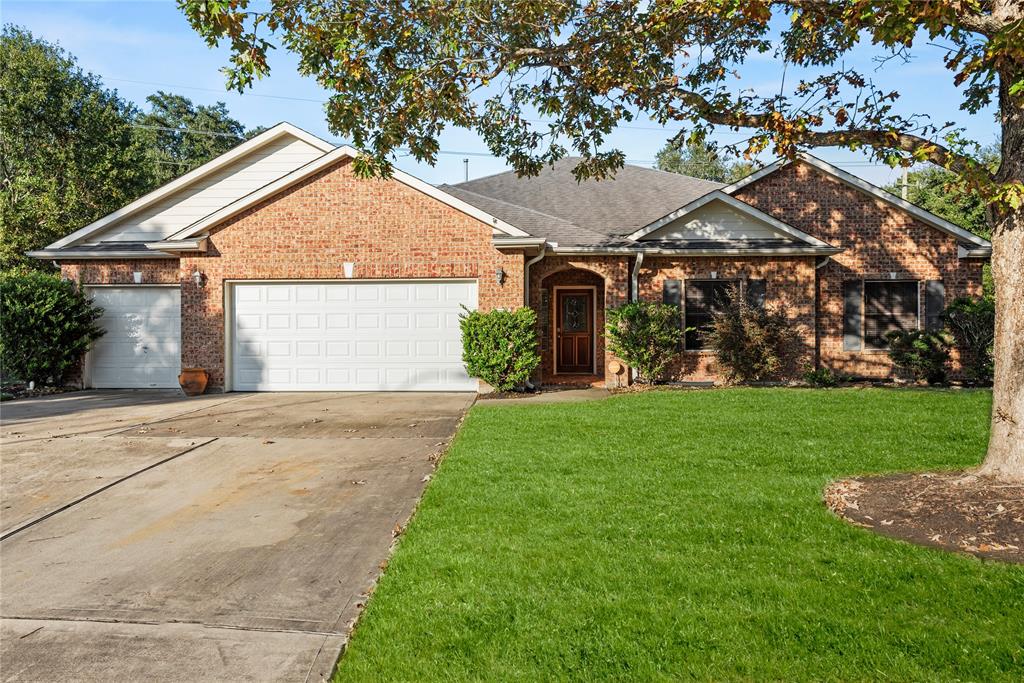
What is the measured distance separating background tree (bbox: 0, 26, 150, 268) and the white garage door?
7743mm

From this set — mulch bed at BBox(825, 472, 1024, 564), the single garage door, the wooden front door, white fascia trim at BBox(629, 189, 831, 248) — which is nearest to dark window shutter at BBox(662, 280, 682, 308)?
white fascia trim at BBox(629, 189, 831, 248)

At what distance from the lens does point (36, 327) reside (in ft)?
47.2

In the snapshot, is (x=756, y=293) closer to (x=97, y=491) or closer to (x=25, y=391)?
(x=97, y=491)

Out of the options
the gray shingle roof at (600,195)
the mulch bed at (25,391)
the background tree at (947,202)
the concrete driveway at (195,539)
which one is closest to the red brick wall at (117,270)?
the mulch bed at (25,391)

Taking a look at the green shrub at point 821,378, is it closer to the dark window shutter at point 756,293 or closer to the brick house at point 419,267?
the brick house at point 419,267

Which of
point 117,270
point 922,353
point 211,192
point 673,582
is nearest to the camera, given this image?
point 673,582

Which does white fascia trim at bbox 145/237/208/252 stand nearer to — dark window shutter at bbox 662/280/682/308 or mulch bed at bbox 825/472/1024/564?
dark window shutter at bbox 662/280/682/308

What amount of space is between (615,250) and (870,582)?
36.9 ft

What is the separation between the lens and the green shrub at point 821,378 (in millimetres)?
14516

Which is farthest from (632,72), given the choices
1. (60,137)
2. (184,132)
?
(184,132)

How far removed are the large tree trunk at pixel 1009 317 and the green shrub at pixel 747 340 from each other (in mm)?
8527

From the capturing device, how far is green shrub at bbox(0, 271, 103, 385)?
561 inches

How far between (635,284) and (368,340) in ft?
20.1

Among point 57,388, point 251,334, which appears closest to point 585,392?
point 251,334
